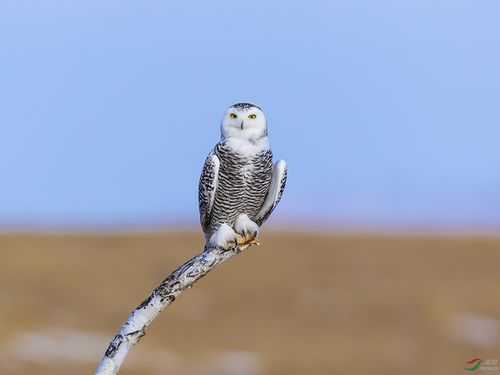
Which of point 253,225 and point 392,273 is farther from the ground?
point 392,273

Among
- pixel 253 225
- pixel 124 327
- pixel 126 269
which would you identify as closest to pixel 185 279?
pixel 124 327

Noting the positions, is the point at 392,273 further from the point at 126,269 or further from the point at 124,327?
the point at 124,327

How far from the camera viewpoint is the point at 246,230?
5.98 m

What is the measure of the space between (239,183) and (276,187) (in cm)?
27

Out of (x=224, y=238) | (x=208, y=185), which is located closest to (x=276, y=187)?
(x=208, y=185)

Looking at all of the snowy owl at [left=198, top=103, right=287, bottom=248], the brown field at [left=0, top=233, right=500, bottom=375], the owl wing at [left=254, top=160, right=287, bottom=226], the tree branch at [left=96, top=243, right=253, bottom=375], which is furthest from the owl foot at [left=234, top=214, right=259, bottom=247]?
the brown field at [left=0, top=233, right=500, bottom=375]

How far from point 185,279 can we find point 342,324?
16.2 m

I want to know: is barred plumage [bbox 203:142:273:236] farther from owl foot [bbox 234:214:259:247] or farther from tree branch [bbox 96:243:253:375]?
tree branch [bbox 96:243:253:375]

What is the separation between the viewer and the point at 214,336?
1967 centimetres

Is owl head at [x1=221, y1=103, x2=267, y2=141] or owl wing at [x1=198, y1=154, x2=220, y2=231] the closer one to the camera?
owl head at [x1=221, y1=103, x2=267, y2=141]

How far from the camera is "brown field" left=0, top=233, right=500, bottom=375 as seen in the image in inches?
725

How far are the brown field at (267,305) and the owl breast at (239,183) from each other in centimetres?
1139

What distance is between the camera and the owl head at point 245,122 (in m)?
5.84

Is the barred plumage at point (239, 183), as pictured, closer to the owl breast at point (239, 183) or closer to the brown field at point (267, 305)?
the owl breast at point (239, 183)
